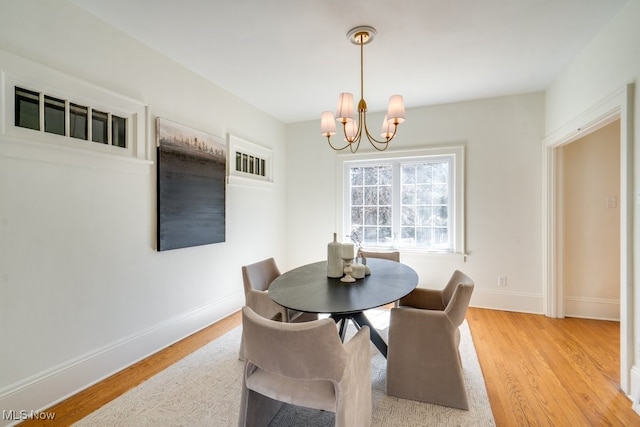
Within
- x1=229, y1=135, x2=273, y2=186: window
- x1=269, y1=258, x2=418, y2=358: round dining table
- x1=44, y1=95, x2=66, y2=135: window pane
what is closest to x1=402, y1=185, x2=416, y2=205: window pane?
x1=269, y1=258, x2=418, y2=358: round dining table

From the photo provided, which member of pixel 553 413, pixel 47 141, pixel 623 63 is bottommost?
pixel 553 413

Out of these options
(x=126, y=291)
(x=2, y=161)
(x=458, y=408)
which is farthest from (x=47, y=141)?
(x=458, y=408)

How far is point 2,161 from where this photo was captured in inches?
67.3

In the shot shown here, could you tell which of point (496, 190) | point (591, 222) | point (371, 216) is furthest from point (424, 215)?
point (591, 222)

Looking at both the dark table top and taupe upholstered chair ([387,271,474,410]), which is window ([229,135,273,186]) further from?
taupe upholstered chair ([387,271,474,410])

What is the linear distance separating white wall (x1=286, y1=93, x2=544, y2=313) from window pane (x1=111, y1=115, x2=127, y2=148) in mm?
2994

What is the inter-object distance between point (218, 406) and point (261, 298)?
720mm

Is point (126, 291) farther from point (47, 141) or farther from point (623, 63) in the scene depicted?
point (623, 63)

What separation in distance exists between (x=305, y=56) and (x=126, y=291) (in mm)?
2485

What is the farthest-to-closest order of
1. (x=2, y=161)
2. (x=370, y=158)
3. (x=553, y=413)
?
(x=370, y=158) < (x=553, y=413) < (x=2, y=161)

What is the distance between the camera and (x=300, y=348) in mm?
1215

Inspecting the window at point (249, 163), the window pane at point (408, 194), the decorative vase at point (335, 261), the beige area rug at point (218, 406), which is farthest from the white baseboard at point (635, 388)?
the window at point (249, 163)

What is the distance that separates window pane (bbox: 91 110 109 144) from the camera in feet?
7.16

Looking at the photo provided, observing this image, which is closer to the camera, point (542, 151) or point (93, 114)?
point (93, 114)
